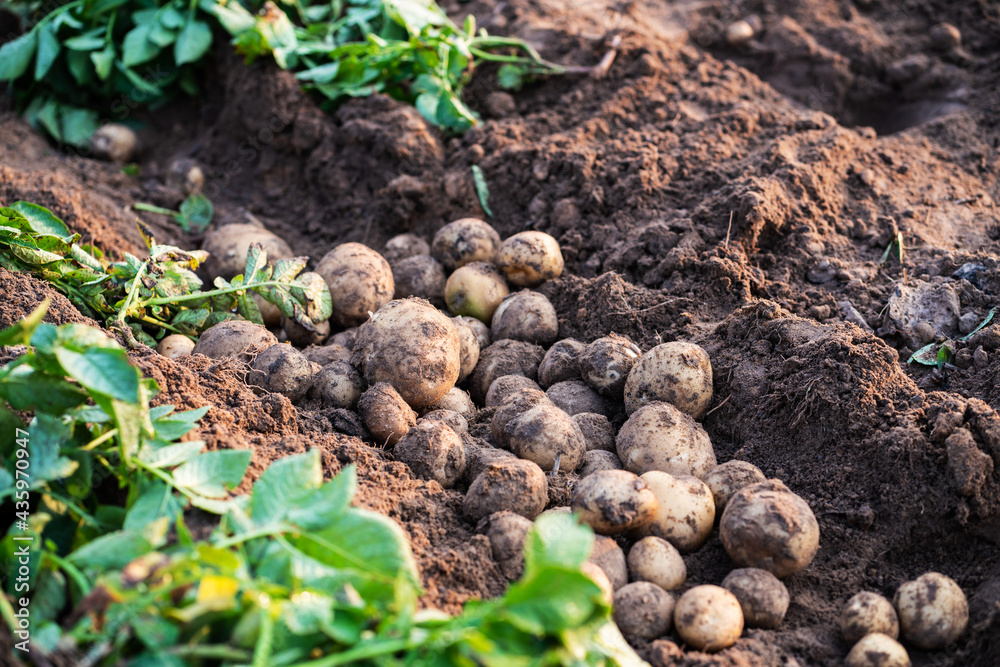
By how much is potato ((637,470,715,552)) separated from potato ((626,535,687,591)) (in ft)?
0.28

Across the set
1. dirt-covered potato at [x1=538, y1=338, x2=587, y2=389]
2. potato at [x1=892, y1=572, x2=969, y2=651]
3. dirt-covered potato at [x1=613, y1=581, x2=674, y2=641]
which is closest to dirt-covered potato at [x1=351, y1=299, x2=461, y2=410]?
dirt-covered potato at [x1=538, y1=338, x2=587, y2=389]

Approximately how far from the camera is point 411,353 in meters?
3.10

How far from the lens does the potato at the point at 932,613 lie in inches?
90.4

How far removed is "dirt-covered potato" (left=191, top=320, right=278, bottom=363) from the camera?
3.26m

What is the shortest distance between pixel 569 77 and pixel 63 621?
420 centimetres

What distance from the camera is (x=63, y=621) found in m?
1.85

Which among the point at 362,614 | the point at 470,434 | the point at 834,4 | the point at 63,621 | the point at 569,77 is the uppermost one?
the point at 834,4

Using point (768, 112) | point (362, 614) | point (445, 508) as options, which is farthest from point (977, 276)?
point (362, 614)

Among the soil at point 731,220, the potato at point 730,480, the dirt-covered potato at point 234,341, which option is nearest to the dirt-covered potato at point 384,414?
the soil at point 731,220

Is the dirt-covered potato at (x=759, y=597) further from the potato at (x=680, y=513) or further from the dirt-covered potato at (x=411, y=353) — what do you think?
the dirt-covered potato at (x=411, y=353)

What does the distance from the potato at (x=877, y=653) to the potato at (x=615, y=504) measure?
725 millimetres

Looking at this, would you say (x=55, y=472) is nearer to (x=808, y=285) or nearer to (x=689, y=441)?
(x=689, y=441)

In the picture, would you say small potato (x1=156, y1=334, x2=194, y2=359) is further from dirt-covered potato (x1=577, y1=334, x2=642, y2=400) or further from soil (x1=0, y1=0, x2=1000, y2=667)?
dirt-covered potato (x1=577, y1=334, x2=642, y2=400)

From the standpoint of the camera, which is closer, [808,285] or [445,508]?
[445,508]
